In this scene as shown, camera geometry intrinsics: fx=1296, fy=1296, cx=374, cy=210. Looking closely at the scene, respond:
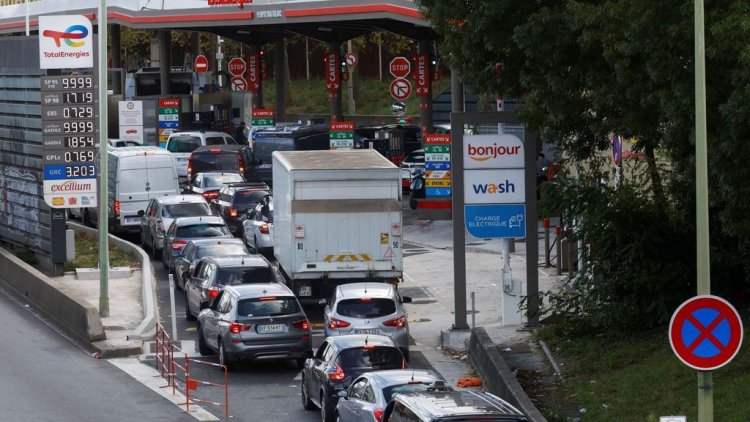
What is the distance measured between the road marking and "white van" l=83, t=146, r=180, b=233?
15.7 m

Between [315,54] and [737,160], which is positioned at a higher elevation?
[315,54]

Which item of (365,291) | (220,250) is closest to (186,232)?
(220,250)

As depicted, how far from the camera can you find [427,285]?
32.1 m

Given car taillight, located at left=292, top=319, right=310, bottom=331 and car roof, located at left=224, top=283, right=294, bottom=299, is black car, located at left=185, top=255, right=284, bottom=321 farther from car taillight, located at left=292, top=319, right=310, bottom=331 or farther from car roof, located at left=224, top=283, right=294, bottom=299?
car taillight, located at left=292, top=319, right=310, bottom=331

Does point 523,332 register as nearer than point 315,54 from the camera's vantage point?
Yes

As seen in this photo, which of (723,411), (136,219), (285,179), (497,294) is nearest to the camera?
(723,411)

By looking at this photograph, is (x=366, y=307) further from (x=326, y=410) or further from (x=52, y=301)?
(x=52, y=301)

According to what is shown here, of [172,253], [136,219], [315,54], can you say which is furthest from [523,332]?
[315,54]

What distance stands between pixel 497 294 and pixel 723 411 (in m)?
15.3

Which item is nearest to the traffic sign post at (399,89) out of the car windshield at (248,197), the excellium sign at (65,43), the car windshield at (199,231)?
the car windshield at (248,197)

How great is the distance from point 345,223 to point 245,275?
231 cm

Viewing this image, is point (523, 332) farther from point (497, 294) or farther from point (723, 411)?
point (723, 411)

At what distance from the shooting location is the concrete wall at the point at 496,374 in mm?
16719

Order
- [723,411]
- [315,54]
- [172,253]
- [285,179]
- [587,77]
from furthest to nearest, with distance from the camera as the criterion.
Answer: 1. [315,54]
2. [172,253]
3. [285,179]
4. [587,77]
5. [723,411]
